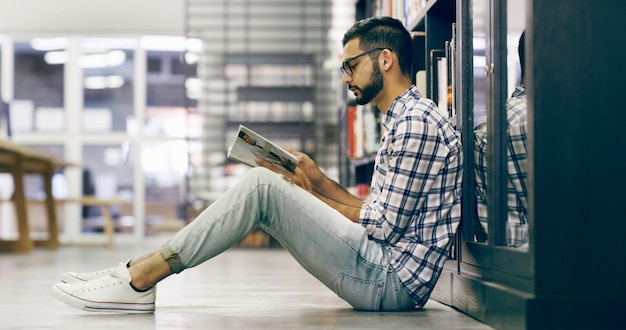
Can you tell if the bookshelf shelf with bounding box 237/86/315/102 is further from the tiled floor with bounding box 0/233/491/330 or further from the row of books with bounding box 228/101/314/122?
the tiled floor with bounding box 0/233/491/330

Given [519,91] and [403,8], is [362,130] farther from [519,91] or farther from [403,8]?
[519,91]

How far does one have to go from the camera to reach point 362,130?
501cm

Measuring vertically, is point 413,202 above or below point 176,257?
above

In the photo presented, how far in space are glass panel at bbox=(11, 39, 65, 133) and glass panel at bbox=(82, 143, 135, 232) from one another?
1.82ft

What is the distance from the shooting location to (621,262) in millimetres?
1947

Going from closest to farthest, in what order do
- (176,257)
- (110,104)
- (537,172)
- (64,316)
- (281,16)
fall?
(537,172) → (176,257) → (64,316) → (281,16) → (110,104)

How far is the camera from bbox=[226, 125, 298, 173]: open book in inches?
95.9

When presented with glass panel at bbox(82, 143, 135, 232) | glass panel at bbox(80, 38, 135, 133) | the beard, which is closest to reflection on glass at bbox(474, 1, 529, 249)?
the beard

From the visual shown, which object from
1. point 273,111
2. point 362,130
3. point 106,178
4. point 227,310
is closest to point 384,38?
point 227,310

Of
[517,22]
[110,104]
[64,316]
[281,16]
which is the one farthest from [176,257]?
[110,104]

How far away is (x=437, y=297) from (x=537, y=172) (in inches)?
45.4

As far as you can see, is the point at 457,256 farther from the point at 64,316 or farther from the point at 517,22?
the point at 64,316

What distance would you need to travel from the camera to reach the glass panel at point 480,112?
2363mm

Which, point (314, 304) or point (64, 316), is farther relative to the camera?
point (314, 304)
